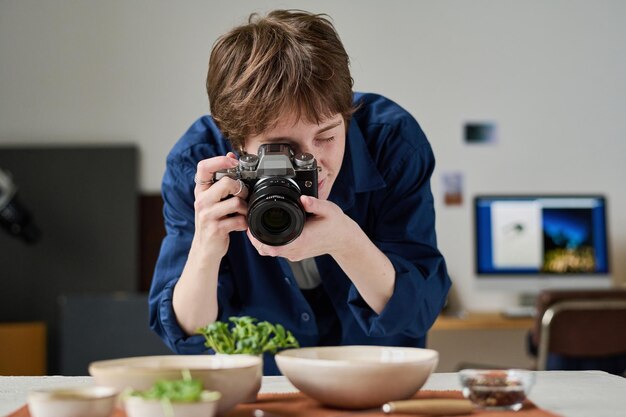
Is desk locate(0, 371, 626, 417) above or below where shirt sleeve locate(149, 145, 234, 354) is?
below

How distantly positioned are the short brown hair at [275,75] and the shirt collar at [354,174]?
0.50 feet

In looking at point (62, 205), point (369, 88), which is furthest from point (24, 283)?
point (369, 88)

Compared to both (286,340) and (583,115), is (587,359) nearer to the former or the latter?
(583,115)

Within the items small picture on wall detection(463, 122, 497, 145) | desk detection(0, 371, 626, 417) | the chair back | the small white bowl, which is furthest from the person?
small picture on wall detection(463, 122, 497, 145)

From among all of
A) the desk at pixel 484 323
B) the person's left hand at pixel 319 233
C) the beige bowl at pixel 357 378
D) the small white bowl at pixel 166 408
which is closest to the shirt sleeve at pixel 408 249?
the person's left hand at pixel 319 233

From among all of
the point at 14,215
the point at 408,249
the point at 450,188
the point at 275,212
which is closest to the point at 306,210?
the point at 275,212

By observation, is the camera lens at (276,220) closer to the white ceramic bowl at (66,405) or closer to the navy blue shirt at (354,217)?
the navy blue shirt at (354,217)

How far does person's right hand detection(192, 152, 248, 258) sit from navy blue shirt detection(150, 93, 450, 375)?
0.17 m

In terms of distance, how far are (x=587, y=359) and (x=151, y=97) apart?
6.46ft

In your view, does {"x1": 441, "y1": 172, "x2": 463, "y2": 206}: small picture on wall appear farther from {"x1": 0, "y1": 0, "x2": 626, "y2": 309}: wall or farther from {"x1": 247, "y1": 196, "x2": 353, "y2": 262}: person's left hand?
{"x1": 247, "y1": 196, "x2": 353, "y2": 262}: person's left hand

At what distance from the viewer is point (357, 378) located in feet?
2.37

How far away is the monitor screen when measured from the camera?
331 cm

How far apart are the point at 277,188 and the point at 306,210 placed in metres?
0.05

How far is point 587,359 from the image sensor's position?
2629 millimetres
